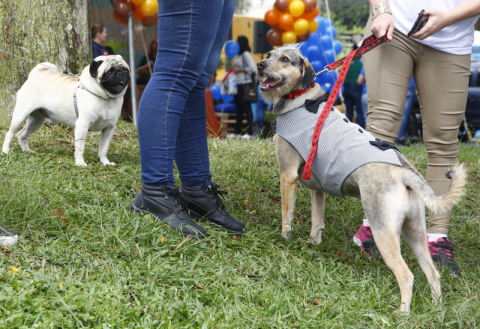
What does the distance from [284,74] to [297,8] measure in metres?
7.46

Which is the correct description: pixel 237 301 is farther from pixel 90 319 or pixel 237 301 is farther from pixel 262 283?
pixel 90 319

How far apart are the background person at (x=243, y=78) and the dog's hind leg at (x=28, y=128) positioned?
7.07 metres

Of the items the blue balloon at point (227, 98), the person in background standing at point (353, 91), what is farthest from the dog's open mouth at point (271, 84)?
the blue balloon at point (227, 98)

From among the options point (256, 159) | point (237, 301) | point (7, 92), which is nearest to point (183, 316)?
point (237, 301)

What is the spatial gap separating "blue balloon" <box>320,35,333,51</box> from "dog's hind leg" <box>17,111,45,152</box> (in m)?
8.05

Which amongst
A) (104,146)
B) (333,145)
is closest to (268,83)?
(333,145)

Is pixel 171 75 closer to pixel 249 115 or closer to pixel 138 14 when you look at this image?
pixel 138 14

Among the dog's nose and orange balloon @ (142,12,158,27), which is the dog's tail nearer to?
the dog's nose

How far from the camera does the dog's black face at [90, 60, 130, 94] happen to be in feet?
12.4

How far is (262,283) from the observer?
2.39m

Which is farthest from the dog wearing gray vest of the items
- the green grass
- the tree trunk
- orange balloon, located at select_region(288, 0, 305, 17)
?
orange balloon, located at select_region(288, 0, 305, 17)

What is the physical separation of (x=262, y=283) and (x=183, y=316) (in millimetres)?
600

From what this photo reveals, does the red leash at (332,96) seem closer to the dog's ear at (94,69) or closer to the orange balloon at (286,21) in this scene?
the dog's ear at (94,69)

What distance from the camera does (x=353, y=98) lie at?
11.3 metres
